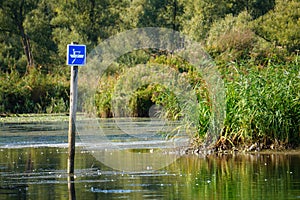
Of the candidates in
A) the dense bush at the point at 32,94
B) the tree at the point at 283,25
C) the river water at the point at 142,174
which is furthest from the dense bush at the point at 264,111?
the tree at the point at 283,25

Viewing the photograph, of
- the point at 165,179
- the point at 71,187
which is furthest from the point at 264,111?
the point at 71,187

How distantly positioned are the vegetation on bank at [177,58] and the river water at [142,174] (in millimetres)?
816

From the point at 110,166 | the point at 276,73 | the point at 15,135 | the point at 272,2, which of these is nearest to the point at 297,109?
the point at 276,73

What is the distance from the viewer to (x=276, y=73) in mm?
18625

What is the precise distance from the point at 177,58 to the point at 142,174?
24.3m

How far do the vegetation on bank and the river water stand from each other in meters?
0.82

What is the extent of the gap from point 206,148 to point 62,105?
2372 centimetres

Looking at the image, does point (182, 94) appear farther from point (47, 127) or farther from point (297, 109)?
point (47, 127)

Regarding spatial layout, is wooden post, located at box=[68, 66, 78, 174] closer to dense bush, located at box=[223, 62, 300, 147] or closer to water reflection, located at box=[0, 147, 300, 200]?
water reflection, located at box=[0, 147, 300, 200]

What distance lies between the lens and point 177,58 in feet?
127

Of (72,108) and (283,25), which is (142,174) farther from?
(283,25)

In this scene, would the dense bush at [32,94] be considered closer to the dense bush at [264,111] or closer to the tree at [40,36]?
the tree at [40,36]

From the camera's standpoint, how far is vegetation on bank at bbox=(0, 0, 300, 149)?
59.3ft

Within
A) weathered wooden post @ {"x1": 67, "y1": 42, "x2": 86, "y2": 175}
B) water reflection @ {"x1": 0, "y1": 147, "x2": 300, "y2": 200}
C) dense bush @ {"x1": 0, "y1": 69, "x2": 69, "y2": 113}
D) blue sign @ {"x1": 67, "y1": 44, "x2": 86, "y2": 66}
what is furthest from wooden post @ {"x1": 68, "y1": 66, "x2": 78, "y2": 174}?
dense bush @ {"x1": 0, "y1": 69, "x2": 69, "y2": 113}
